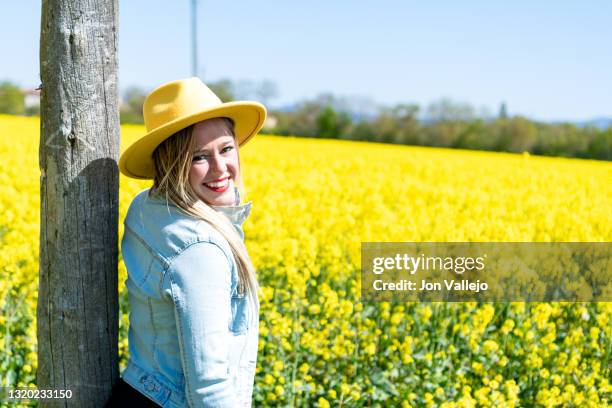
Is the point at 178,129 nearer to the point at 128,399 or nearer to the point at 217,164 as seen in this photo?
the point at 217,164

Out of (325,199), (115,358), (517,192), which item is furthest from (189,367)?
(517,192)

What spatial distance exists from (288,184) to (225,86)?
28490 mm

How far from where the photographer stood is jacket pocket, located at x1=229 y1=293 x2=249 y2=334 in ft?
6.70

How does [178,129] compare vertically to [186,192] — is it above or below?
above

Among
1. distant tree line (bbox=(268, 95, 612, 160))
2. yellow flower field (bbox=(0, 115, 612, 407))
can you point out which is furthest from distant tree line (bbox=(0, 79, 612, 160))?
yellow flower field (bbox=(0, 115, 612, 407))

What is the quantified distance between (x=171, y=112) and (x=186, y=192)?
0.24 metres

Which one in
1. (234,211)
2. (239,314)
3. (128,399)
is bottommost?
(128,399)

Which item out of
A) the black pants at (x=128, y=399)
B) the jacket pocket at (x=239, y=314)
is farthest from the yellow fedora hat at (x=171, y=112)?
the black pants at (x=128, y=399)

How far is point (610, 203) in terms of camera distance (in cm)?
664

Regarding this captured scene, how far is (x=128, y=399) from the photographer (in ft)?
6.90

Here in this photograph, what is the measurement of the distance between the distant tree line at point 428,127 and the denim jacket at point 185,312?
714 inches

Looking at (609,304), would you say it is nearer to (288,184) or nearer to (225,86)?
(288,184)

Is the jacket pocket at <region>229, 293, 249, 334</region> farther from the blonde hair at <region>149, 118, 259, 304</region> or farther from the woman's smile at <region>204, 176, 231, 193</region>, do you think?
the woman's smile at <region>204, 176, 231, 193</region>

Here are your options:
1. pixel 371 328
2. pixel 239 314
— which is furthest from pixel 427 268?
pixel 239 314
